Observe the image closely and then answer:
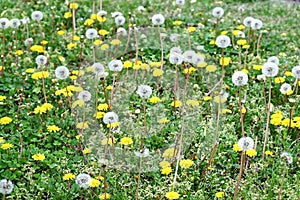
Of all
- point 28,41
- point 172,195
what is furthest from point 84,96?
point 172,195

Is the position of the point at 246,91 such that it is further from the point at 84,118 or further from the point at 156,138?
the point at 84,118

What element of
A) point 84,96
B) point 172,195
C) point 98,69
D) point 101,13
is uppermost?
point 101,13

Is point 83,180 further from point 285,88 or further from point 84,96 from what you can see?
point 285,88

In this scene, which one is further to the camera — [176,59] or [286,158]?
[176,59]

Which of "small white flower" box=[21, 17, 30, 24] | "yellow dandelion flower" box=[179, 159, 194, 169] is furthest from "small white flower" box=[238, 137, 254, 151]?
"small white flower" box=[21, 17, 30, 24]

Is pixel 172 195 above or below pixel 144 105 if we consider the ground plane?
below

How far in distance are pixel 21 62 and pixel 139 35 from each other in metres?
1.06

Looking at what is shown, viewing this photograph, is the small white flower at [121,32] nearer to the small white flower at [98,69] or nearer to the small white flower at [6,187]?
the small white flower at [98,69]

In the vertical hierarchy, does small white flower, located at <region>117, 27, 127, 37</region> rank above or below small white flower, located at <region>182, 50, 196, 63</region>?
above

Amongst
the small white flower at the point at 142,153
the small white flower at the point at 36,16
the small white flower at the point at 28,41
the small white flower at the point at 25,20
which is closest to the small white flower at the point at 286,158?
the small white flower at the point at 142,153

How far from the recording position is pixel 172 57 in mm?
4289

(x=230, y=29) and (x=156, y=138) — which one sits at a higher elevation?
(x=230, y=29)

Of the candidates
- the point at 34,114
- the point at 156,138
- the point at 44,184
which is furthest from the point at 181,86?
the point at 44,184

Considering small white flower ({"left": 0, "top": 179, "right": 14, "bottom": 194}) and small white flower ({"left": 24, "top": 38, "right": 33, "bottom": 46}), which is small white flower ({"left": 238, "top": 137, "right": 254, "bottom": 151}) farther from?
small white flower ({"left": 24, "top": 38, "right": 33, "bottom": 46})
